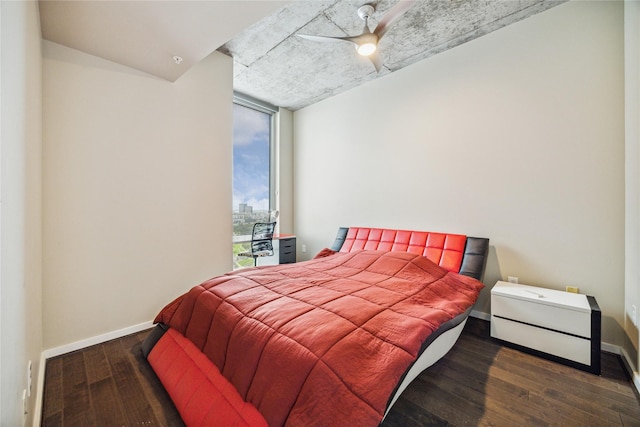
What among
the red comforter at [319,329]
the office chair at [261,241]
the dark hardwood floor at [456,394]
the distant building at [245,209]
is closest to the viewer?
the red comforter at [319,329]

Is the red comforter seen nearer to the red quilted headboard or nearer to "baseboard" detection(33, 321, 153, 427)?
the red quilted headboard

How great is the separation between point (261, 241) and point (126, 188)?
1.95 m

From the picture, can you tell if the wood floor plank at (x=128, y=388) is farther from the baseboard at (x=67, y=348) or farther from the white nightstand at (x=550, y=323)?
the white nightstand at (x=550, y=323)

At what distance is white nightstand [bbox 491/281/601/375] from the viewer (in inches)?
72.1

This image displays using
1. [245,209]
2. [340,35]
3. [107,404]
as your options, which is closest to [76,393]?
[107,404]

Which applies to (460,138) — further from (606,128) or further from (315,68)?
(315,68)

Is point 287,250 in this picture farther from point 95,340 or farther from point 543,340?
point 543,340

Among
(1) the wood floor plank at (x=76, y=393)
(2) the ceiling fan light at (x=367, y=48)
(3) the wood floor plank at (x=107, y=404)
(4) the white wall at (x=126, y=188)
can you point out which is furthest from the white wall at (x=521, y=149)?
(1) the wood floor plank at (x=76, y=393)

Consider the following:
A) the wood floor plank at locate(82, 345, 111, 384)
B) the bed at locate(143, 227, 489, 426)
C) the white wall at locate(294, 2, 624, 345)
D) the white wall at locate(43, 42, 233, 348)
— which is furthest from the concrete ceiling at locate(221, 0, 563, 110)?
the wood floor plank at locate(82, 345, 111, 384)

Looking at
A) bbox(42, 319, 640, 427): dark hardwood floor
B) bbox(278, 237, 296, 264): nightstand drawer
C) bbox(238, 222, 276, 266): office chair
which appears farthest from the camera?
bbox(278, 237, 296, 264): nightstand drawer

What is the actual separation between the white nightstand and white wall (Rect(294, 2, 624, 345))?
1.39 feet

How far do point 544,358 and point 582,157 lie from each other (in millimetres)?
1732

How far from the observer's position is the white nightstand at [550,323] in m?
1.83

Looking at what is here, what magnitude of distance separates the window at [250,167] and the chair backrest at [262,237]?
1.26ft
